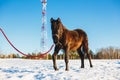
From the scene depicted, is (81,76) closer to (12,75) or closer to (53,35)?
(53,35)

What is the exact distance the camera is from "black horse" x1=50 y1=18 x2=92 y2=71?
429 inches

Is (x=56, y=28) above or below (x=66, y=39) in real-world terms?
above

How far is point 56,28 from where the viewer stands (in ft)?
35.5

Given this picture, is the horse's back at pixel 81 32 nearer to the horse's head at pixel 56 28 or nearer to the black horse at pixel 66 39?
the black horse at pixel 66 39

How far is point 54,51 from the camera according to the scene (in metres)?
11.8

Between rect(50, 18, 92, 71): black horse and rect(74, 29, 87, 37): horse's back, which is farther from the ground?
rect(74, 29, 87, 37): horse's back

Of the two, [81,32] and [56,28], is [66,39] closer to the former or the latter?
[56,28]

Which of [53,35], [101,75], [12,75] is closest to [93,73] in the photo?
[101,75]

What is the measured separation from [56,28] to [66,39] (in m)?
0.85

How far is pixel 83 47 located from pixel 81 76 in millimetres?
3156

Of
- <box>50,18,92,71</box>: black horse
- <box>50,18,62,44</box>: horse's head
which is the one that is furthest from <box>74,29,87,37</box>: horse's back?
<box>50,18,62,44</box>: horse's head

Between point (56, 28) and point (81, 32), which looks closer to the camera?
point (56, 28)

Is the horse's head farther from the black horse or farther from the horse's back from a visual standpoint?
the horse's back

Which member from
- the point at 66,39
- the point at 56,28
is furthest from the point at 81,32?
the point at 56,28
